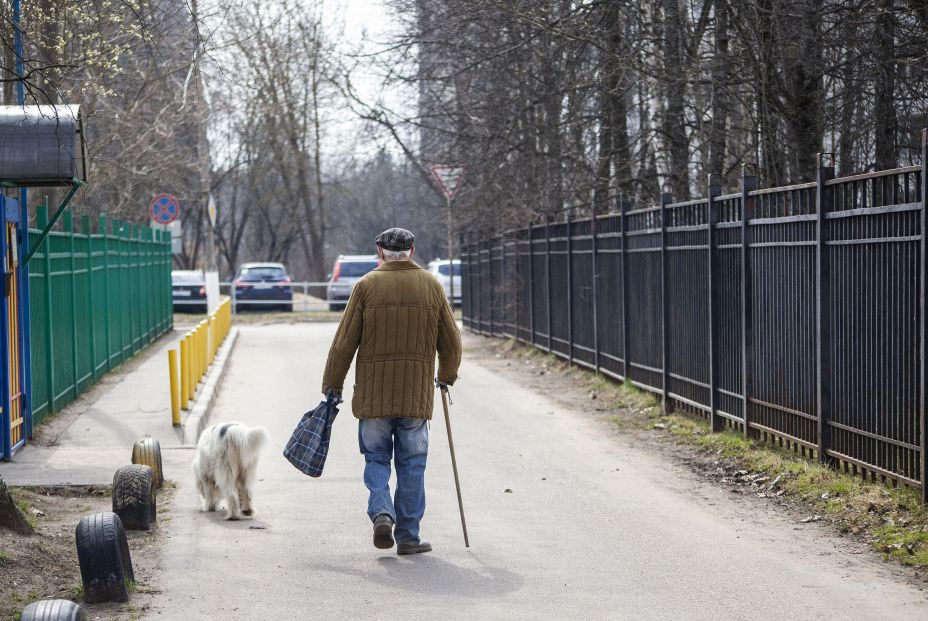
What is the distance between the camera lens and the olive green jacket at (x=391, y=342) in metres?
6.75

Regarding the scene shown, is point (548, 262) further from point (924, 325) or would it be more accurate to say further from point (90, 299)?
point (924, 325)

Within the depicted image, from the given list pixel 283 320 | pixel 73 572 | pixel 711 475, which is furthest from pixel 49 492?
pixel 283 320

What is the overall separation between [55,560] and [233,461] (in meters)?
1.48

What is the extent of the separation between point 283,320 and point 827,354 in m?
25.5

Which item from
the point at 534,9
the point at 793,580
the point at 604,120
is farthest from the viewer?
the point at 604,120

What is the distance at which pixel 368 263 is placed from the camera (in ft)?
124

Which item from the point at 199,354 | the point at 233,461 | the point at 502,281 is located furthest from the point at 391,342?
the point at 502,281

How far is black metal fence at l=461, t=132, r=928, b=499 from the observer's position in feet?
24.8

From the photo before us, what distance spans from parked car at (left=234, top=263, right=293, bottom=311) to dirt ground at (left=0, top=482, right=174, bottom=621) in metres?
28.3

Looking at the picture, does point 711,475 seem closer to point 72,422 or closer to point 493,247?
point 72,422

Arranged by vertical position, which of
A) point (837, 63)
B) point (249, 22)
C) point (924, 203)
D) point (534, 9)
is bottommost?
point (924, 203)

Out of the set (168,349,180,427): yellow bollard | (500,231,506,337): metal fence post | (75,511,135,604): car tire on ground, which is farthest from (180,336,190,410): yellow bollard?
(500,231,506,337): metal fence post

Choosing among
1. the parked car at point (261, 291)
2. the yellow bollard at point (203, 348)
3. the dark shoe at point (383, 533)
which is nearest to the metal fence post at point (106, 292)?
the yellow bollard at point (203, 348)

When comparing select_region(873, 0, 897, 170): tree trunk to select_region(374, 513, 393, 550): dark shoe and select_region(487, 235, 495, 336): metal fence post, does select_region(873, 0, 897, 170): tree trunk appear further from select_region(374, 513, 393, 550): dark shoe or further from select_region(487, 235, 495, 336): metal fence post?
select_region(487, 235, 495, 336): metal fence post
